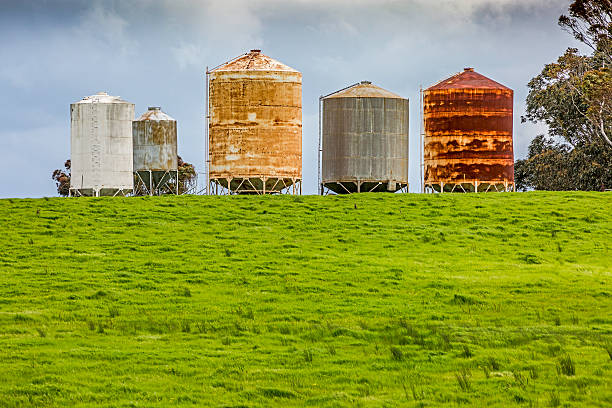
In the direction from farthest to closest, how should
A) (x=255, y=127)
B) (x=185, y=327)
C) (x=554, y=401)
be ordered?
(x=255, y=127), (x=185, y=327), (x=554, y=401)

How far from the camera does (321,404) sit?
69.3 ft

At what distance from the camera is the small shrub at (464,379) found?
22156mm

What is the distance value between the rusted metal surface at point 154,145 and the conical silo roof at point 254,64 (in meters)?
11.5

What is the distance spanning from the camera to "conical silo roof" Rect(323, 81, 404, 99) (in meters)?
62.8

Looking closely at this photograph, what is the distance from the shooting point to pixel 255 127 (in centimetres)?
6191

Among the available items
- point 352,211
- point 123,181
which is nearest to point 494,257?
point 352,211

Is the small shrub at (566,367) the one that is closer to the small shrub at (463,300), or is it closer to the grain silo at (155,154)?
the small shrub at (463,300)

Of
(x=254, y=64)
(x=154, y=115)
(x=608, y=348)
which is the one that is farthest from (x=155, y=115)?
(x=608, y=348)

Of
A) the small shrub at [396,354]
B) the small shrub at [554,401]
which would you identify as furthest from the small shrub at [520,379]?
the small shrub at [396,354]

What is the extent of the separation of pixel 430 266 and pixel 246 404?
16774 millimetres

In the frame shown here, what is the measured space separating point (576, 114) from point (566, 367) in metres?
67.3

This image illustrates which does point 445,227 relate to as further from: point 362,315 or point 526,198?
point 362,315

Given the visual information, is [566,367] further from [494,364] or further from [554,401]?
[554,401]

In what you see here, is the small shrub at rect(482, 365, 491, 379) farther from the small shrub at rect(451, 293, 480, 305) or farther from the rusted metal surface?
the rusted metal surface
